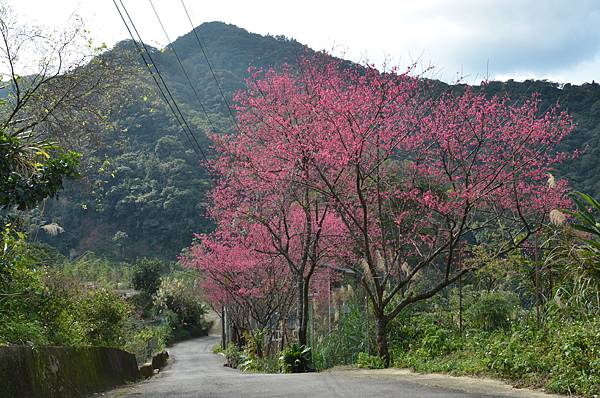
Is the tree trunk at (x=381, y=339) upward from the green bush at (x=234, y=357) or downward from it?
upward

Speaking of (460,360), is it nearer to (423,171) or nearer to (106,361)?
(423,171)

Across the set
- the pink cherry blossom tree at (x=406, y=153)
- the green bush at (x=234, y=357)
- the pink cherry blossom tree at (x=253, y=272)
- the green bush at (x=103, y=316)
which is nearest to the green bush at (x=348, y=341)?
the pink cherry blossom tree at (x=406, y=153)

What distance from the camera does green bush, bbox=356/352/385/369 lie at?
11781mm

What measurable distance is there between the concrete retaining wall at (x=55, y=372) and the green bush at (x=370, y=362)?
15.9 feet

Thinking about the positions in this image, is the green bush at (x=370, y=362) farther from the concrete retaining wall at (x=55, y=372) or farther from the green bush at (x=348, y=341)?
the concrete retaining wall at (x=55, y=372)

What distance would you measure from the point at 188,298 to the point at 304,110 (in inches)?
1505

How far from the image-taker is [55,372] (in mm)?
6227

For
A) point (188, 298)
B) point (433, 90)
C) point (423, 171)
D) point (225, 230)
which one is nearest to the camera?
point (423, 171)

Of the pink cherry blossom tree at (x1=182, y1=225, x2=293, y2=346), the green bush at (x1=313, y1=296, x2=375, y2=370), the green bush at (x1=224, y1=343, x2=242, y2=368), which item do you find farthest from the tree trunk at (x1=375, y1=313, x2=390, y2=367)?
the green bush at (x1=224, y1=343, x2=242, y2=368)

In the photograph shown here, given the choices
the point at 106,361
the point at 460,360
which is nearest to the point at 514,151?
the point at 460,360

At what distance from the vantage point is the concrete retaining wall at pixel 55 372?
16.9ft

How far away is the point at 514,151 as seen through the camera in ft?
36.8

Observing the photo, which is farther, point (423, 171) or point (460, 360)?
point (423, 171)

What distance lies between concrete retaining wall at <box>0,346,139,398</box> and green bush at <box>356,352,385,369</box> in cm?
484
